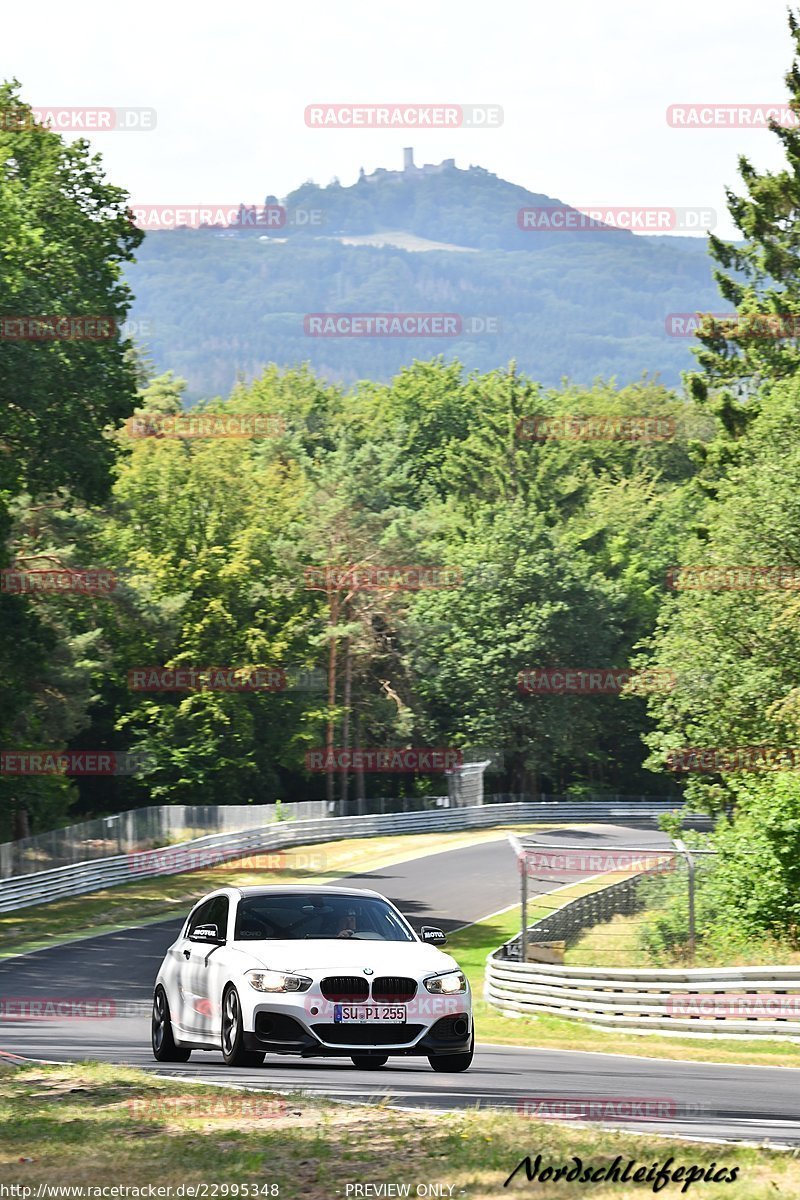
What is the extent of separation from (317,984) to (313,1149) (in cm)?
356

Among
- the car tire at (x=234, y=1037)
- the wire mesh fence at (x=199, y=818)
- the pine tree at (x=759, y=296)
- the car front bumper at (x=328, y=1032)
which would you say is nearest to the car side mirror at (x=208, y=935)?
the car tire at (x=234, y=1037)

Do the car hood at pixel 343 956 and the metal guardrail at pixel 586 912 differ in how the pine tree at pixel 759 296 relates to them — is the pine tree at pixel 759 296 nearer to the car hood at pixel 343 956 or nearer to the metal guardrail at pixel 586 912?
the metal guardrail at pixel 586 912

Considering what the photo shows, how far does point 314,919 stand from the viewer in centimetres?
1375

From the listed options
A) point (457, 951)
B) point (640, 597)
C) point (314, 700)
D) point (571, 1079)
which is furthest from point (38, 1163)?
point (640, 597)

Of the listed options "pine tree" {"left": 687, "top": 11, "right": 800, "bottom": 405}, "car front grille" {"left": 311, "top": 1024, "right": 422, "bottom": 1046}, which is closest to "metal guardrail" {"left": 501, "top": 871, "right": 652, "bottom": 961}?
"car front grille" {"left": 311, "top": 1024, "right": 422, "bottom": 1046}

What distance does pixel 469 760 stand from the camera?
274ft

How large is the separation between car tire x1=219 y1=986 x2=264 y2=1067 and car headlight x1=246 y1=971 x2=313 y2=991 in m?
0.24

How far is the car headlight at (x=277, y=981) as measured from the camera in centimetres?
1255

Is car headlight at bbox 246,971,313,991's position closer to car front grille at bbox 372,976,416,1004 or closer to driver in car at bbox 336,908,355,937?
car front grille at bbox 372,976,416,1004

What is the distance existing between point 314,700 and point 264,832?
51.5 feet

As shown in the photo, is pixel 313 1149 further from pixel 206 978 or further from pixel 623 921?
pixel 623 921

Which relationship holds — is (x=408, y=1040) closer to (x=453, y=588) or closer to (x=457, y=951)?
(x=457, y=951)

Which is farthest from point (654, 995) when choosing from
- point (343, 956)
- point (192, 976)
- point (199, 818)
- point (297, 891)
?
point (199, 818)

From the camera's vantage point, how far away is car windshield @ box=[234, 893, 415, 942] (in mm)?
13578
